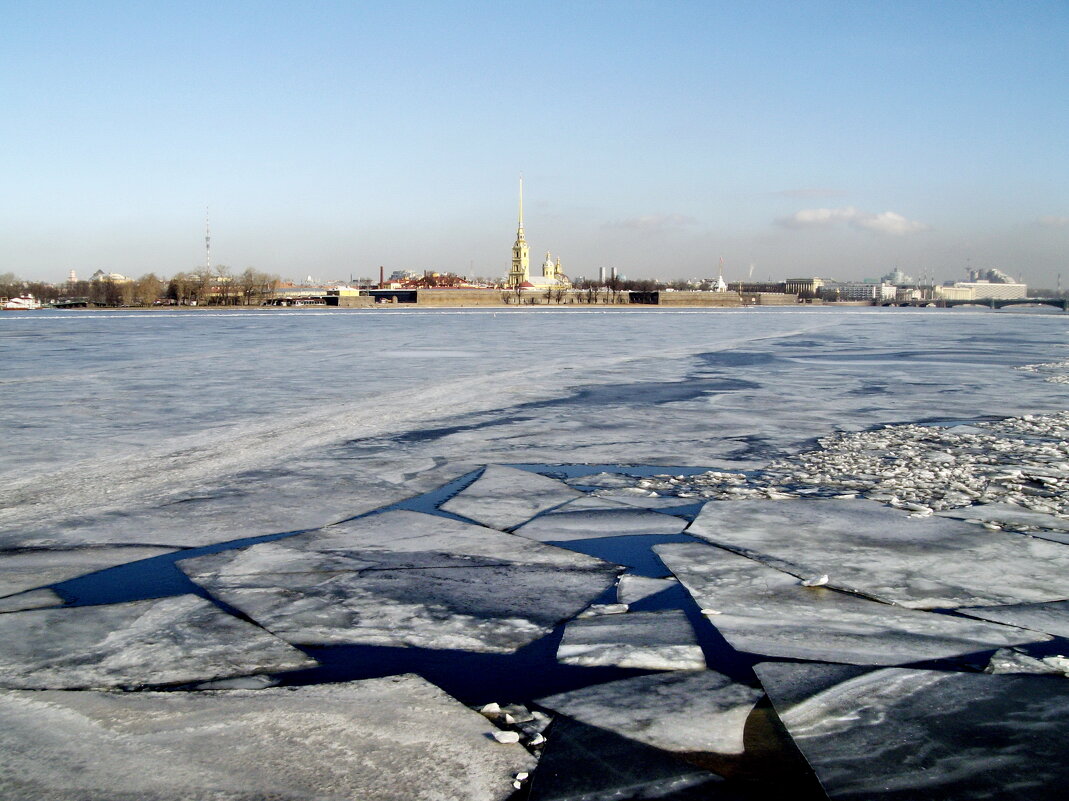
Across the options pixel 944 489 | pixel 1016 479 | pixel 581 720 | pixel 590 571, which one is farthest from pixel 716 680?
pixel 1016 479

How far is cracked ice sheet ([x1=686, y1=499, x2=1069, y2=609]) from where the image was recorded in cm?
313

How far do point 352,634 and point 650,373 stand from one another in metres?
10.0

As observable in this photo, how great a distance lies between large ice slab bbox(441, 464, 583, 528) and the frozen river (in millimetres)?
26

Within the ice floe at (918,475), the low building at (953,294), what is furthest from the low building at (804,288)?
the ice floe at (918,475)

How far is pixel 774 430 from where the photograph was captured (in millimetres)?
6945

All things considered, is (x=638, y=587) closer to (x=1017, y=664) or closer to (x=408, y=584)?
(x=408, y=584)

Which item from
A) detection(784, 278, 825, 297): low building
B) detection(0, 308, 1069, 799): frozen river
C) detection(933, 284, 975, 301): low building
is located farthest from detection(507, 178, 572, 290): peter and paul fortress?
detection(0, 308, 1069, 799): frozen river

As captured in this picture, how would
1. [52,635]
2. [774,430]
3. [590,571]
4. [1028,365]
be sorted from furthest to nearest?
1. [1028,365]
2. [774,430]
3. [590,571]
4. [52,635]

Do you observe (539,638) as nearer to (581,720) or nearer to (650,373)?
(581,720)

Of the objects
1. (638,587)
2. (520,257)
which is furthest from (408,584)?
(520,257)

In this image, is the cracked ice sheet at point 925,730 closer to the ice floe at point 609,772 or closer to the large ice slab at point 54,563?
the ice floe at point 609,772

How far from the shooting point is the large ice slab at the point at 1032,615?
109 inches

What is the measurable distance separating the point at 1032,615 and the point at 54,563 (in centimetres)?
363

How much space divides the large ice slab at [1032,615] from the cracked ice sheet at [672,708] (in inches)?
42.6
